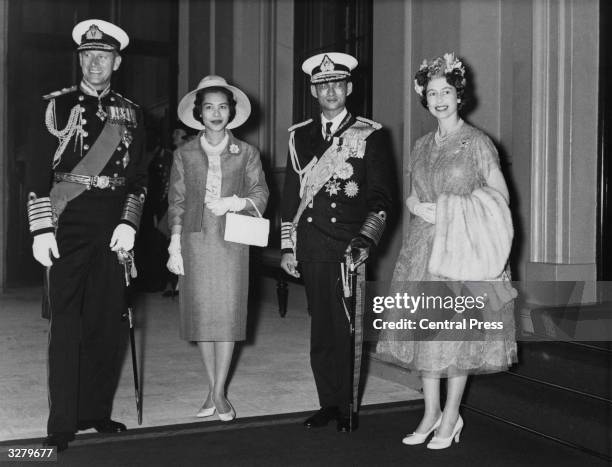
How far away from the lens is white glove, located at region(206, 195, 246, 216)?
378cm

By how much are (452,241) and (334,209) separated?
660 millimetres

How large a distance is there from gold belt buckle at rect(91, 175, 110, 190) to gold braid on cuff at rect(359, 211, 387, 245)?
3.59ft

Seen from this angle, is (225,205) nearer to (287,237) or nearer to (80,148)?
(287,237)

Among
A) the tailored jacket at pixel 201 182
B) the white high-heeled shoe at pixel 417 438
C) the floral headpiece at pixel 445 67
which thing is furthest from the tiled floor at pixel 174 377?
the floral headpiece at pixel 445 67

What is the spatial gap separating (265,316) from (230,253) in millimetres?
3735

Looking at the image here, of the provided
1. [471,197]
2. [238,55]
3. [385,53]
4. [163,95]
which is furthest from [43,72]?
[471,197]

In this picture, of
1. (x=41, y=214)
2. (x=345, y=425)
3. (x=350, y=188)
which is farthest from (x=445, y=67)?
(x=41, y=214)

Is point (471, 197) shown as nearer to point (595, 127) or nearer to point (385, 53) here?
point (595, 127)

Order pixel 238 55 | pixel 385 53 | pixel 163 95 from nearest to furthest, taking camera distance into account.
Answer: pixel 385 53 → pixel 238 55 → pixel 163 95

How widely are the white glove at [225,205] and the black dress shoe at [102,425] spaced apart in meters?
1.03

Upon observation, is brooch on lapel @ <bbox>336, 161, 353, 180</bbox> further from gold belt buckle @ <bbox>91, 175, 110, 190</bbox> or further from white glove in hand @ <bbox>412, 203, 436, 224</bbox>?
gold belt buckle @ <bbox>91, 175, 110, 190</bbox>

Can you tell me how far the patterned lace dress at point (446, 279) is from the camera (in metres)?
3.33

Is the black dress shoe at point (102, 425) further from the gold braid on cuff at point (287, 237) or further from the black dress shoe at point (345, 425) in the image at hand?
the gold braid on cuff at point (287, 237)

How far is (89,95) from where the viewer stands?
3.51 metres
